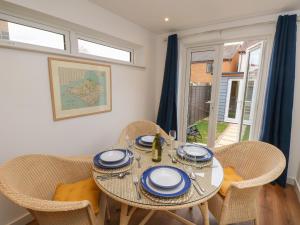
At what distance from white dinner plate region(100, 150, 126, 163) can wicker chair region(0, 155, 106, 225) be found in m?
0.25

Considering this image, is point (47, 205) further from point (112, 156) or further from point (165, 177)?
point (165, 177)

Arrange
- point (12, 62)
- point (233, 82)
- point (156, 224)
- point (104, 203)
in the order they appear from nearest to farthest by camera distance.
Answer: point (104, 203), point (12, 62), point (156, 224), point (233, 82)

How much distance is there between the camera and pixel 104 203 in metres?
1.25

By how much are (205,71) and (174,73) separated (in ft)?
1.83

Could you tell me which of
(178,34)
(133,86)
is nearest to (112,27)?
(133,86)

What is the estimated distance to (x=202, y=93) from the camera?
3.02m

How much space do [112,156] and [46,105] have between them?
0.90 metres

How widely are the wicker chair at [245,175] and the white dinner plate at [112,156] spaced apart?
84cm

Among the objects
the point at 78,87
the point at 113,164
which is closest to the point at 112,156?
the point at 113,164

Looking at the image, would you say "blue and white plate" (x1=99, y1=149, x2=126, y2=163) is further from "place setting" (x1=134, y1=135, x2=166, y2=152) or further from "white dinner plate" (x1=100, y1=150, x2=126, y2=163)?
"place setting" (x1=134, y1=135, x2=166, y2=152)

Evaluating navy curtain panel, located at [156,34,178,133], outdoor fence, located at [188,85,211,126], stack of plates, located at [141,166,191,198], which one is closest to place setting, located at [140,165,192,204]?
stack of plates, located at [141,166,191,198]

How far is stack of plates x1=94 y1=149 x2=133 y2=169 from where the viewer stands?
122cm

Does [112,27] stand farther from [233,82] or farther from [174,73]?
[233,82]

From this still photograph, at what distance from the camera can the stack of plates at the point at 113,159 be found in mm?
1225
